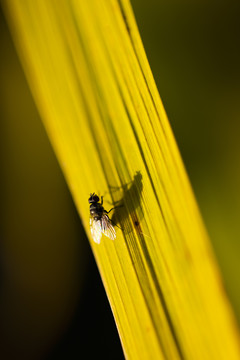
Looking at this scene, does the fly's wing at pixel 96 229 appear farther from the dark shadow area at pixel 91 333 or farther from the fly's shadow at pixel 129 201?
the dark shadow area at pixel 91 333

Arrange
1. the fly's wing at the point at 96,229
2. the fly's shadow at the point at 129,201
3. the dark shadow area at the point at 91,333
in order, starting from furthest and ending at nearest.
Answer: the dark shadow area at the point at 91,333
the fly's wing at the point at 96,229
the fly's shadow at the point at 129,201

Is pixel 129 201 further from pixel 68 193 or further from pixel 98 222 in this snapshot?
pixel 68 193

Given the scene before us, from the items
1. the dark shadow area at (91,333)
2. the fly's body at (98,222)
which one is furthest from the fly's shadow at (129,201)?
the dark shadow area at (91,333)

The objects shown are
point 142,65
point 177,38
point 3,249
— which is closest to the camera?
point 142,65

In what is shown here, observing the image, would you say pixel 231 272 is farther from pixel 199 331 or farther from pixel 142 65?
pixel 142 65

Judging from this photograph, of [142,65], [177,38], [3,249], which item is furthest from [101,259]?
[3,249]

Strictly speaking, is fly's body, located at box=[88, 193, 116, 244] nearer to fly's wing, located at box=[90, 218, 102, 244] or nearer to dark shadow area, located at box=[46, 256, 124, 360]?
fly's wing, located at box=[90, 218, 102, 244]
